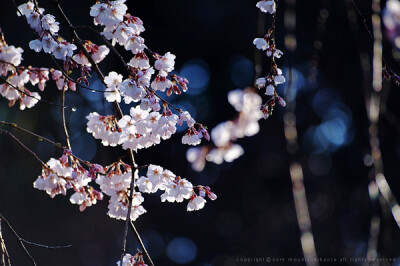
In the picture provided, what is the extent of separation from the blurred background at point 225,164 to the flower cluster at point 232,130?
6169 millimetres

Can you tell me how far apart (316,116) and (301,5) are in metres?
1.65

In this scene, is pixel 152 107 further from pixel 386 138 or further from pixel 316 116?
pixel 316 116

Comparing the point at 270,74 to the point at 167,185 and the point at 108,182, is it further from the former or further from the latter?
the point at 108,182

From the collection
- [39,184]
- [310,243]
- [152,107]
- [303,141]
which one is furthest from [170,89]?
[303,141]

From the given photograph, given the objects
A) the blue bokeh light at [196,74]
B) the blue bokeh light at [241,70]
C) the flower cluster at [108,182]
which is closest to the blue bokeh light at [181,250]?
the blue bokeh light at [196,74]

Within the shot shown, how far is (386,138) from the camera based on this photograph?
7.39 m

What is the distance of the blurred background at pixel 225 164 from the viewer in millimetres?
7613

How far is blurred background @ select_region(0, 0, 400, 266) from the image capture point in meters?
7.61

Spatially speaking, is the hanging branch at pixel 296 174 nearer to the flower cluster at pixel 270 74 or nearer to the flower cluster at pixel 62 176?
the flower cluster at pixel 270 74

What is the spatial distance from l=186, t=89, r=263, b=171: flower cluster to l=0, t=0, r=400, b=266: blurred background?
617 cm

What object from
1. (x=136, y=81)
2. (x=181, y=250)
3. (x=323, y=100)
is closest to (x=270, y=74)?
(x=136, y=81)

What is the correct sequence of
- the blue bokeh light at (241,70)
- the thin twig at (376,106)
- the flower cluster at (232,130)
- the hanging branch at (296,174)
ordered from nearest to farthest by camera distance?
1. the hanging branch at (296,174)
2. the thin twig at (376,106)
3. the flower cluster at (232,130)
4. the blue bokeh light at (241,70)

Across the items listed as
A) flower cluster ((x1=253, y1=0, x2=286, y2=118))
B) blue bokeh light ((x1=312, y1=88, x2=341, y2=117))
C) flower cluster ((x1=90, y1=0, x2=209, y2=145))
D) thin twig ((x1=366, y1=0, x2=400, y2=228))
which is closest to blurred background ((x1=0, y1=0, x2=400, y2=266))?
blue bokeh light ((x1=312, y1=88, x2=341, y2=117))

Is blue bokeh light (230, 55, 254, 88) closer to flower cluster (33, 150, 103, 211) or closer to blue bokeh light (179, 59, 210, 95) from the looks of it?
blue bokeh light (179, 59, 210, 95)
